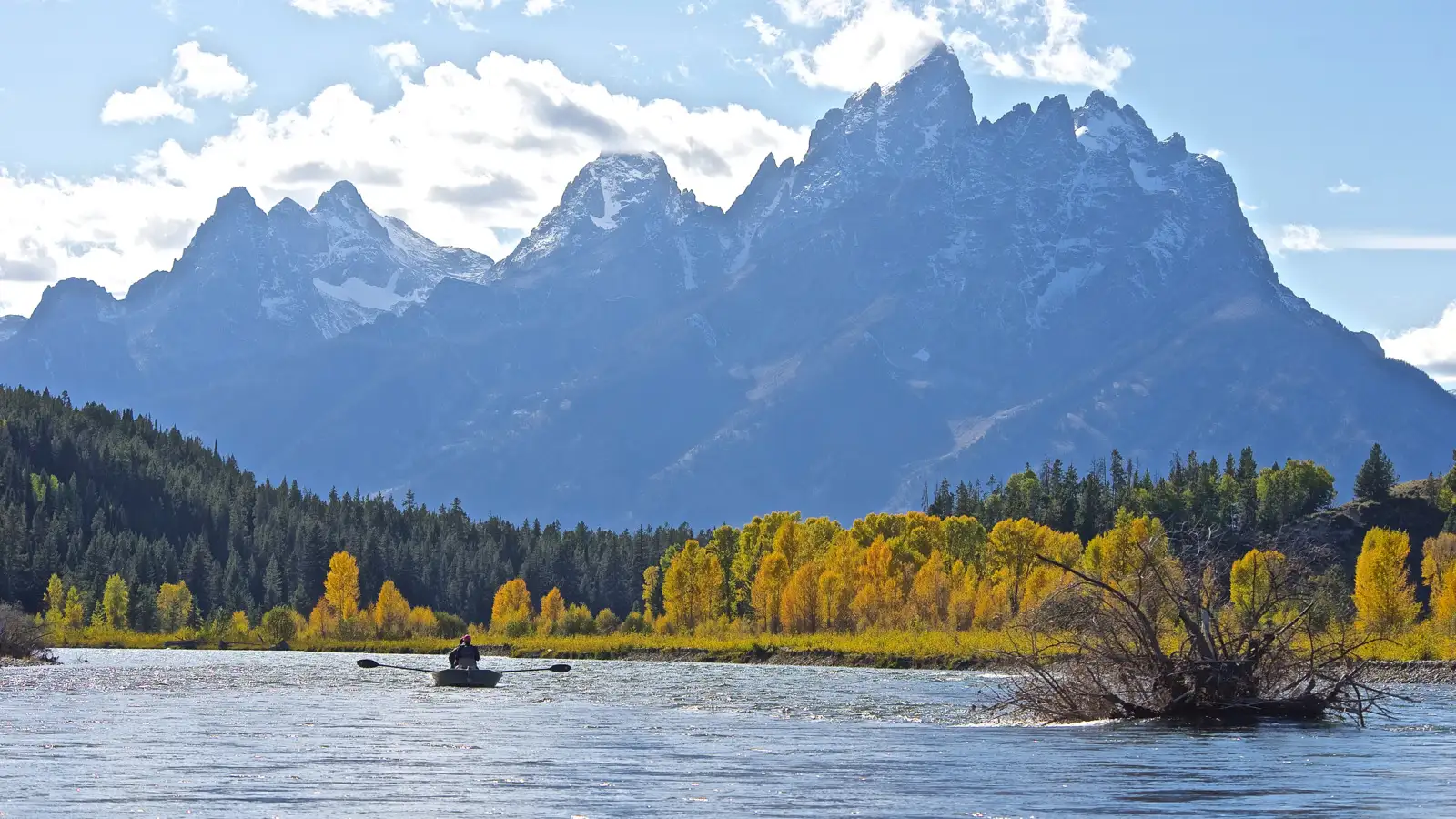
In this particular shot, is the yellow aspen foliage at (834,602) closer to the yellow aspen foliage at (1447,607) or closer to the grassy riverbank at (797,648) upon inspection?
the grassy riverbank at (797,648)

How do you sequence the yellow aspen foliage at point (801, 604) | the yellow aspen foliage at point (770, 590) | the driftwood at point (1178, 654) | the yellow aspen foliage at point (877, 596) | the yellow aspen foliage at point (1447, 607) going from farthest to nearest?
the yellow aspen foliage at point (770, 590) < the yellow aspen foliage at point (801, 604) < the yellow aspen foliage at point (877, 596) < the yellow aspen foliage at point (1447, 607) < the driftwood at point (1178, 654)

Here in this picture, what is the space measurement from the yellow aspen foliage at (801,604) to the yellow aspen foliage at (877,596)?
457 centimetres

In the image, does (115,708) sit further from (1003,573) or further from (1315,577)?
(1003,573)

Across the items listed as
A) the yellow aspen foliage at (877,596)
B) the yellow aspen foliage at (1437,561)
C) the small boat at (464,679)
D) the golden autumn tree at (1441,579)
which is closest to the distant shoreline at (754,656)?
the yellow aspen foliage at (877,596)

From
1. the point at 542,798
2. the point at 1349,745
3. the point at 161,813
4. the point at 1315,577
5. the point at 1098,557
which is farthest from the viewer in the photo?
the point at 1098,557

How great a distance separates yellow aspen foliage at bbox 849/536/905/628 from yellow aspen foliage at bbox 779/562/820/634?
4570mm

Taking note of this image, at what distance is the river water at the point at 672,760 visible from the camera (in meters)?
42.7

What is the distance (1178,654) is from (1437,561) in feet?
432

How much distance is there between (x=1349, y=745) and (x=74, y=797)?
39604 millimetres

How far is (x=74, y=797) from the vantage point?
42656 millimetres

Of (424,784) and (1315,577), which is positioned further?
(1315,577)

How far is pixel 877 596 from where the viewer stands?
17400 cm

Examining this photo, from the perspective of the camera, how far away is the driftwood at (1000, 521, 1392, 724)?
59.8 m

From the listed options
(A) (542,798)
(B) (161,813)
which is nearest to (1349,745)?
(A) (542,798)
